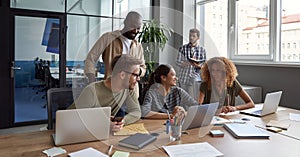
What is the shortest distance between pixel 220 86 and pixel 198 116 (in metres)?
0.78

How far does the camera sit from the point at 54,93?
1.80 metres

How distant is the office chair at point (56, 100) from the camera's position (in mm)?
1732

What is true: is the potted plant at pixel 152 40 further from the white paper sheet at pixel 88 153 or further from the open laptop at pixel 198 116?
the white paper sheet at pixel 88 153

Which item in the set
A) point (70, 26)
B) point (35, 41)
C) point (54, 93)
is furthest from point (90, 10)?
point (54, 93)

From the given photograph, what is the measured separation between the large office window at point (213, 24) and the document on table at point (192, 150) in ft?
8.70

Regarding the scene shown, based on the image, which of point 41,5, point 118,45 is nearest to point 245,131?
point 118,45

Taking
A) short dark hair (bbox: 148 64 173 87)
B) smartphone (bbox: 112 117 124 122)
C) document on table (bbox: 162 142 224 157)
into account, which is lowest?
document on table (bbox: 162 142 224 157)

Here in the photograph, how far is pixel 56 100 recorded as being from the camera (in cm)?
180

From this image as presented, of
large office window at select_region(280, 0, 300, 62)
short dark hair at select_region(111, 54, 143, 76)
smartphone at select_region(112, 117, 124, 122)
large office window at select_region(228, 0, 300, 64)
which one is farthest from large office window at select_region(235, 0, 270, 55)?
smartphone at select_region(112, 117, 124, 122)

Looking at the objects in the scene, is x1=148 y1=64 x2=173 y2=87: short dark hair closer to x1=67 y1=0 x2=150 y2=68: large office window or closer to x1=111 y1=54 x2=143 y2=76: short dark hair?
x1=111 y1=54 x2=143 y2=76: short dark hair

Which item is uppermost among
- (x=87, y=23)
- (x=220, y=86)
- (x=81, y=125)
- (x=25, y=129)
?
(x=87, y=23)

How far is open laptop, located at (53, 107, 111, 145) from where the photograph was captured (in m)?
1.18

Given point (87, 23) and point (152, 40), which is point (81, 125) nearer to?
point (152, 40)

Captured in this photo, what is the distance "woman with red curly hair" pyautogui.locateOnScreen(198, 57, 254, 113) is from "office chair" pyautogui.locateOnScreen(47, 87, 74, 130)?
1078mm
